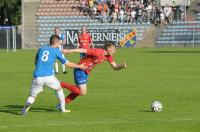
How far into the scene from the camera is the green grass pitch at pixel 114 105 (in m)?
13.2

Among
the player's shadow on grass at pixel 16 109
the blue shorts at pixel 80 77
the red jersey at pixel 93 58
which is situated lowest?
the player's shadow on grass at pixel 16 109

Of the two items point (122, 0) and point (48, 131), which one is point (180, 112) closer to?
point (48, 131)

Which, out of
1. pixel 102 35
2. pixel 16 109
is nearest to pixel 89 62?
pixel 16 109

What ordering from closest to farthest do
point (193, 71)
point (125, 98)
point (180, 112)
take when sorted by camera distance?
point (180, 112)
point (125, 98)
point (193, 71)

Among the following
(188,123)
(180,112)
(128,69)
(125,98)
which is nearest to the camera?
(188,123)

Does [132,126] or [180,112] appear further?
[180,112]

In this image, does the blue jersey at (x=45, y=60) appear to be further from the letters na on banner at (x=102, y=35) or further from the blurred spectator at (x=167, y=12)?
the blurred spectator at (x=167, y=12)

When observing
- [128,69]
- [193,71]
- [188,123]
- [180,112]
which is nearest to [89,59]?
[180,112]

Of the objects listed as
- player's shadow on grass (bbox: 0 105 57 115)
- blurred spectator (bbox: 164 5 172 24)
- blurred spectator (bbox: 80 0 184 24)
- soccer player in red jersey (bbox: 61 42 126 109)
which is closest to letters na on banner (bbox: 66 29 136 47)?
blurred spectator (bbox: 80 0 184 24)

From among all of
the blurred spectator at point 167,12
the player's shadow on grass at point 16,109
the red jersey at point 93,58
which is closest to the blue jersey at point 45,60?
the red jersey at point 93,58

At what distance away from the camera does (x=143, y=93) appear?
20.0 meters

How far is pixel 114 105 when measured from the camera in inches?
668

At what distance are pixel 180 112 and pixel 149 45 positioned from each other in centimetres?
4776

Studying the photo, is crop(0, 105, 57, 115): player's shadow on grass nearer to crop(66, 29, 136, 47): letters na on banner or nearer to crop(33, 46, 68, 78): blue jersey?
crop(33, 46, 68, 78): blue jersey
